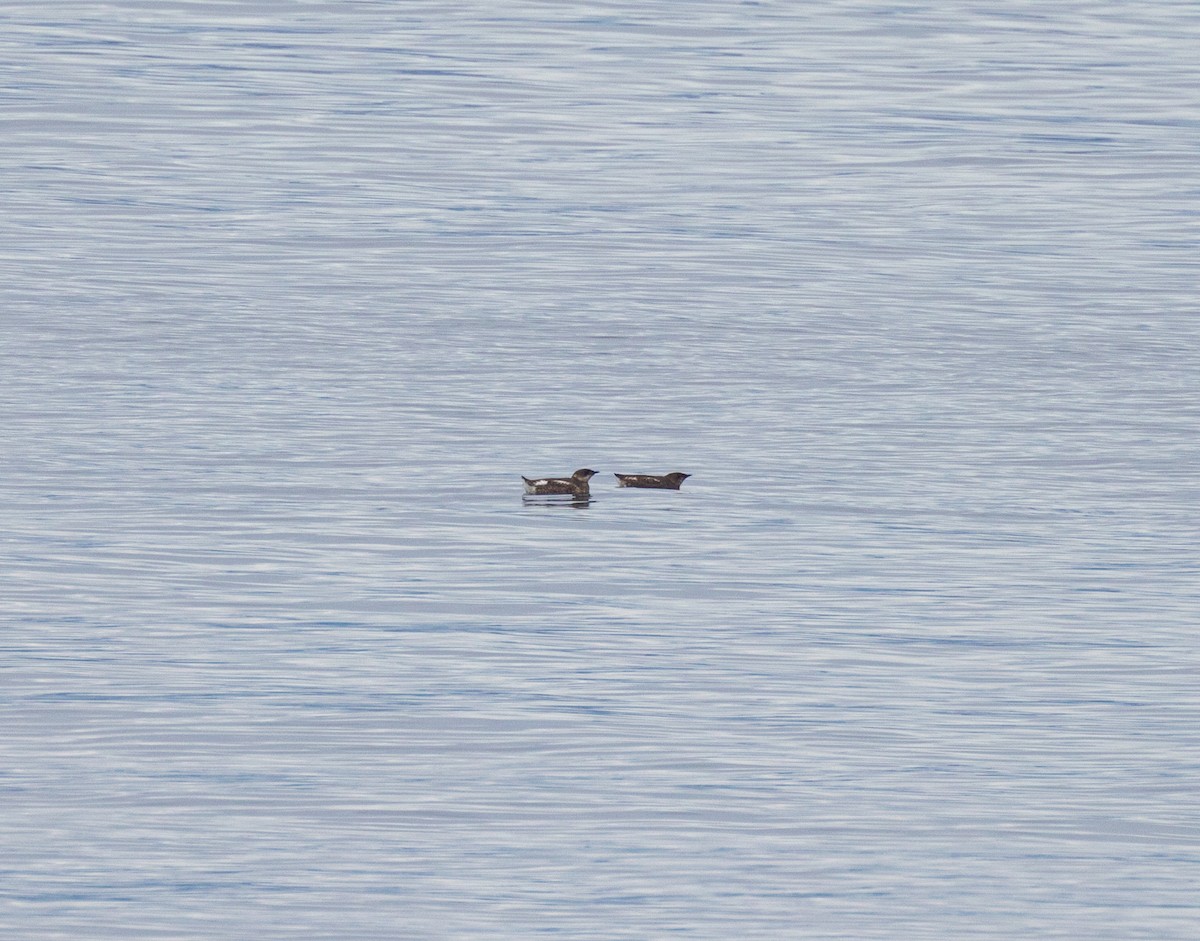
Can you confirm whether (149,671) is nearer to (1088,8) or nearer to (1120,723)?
(1120,723)

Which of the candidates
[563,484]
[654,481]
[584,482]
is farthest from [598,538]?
[654,481]

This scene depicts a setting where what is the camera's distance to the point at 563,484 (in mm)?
17766

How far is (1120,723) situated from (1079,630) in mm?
1610

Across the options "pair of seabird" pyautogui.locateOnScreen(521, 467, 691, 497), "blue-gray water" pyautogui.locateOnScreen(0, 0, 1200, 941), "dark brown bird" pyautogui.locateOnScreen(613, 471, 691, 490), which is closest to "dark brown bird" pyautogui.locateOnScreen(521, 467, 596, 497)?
"pair of seabird" pyautogui.locateOnScreen(521, 467, 691, 497)

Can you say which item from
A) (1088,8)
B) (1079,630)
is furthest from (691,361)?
(1088,8)

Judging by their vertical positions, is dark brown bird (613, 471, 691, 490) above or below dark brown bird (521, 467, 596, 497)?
above

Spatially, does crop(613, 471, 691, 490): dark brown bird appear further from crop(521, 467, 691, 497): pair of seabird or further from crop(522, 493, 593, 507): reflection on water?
crop(522, 493, 593, 507): reflection on water

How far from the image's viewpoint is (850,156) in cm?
3631

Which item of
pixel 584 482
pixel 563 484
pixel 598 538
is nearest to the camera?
pixel 598 538

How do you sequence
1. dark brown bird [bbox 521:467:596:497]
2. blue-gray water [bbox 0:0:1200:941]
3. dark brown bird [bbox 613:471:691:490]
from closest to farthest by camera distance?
blue-gray water [bbox 0:0:1200:941] → dark brown bird [bbox 521:467:596:497] → dark brown bird [bbox 613:471:691:490]

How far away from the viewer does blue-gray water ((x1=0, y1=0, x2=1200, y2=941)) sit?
11266 mm

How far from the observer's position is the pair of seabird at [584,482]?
17703mm

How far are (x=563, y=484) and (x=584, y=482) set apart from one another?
210 mm

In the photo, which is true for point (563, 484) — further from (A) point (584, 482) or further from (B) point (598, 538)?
(B) point (598, 538)
